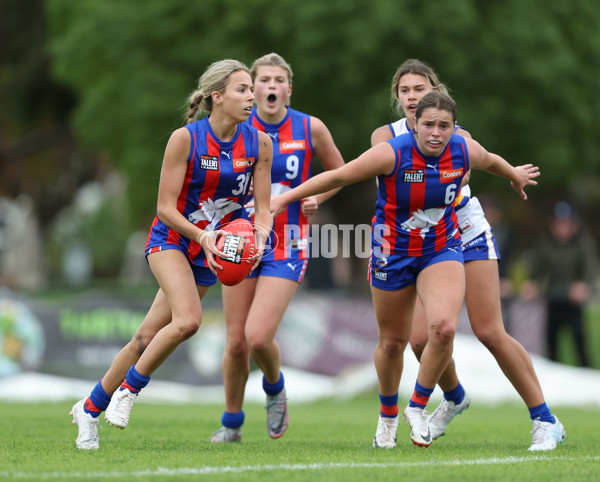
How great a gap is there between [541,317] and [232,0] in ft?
31.0

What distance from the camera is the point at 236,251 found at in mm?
6406

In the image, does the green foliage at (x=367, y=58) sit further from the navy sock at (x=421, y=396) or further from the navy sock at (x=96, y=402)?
the navy sock at (x=96, y=402)

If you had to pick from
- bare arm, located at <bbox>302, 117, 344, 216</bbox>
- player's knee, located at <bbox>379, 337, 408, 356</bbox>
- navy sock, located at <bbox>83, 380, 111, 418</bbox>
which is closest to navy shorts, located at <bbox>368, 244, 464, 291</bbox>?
player's knee, located at <bbox>379, 337, 408, 356</bbox>

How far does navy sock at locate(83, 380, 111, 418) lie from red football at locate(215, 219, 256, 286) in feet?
3.45

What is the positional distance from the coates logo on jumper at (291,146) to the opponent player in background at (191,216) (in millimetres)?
793

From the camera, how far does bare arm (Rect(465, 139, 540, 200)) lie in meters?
6.79

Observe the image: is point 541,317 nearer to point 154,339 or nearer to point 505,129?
point 505,129

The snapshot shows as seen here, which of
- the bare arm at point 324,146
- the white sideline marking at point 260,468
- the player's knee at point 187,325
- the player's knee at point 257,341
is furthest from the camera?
the bare arm at point 324,146

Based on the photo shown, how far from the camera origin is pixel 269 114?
25.6 ft

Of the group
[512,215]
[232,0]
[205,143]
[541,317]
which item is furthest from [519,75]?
[205,143]

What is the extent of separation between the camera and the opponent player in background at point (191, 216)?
643 centimetres

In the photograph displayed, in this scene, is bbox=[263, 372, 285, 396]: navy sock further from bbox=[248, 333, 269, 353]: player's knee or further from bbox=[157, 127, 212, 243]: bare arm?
bbox=[157, 127, 212, 243]: bare arm

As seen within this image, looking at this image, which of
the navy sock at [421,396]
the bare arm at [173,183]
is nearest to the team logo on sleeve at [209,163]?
the bare arm at [173,183]

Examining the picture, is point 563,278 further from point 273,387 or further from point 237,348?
point 237,348
